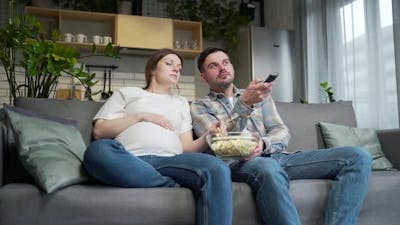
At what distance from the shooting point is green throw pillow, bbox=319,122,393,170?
2186 mm

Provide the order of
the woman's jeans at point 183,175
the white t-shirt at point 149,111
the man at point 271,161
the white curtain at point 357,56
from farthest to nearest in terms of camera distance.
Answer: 1. the white curtain at point 357,56
2. the white t-shirt at point 149,111
3. the man at point 271,161
4. the woman's jeans at point 183,175

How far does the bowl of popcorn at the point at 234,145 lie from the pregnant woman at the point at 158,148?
51 millimetres

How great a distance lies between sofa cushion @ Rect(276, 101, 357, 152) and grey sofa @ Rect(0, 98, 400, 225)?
18.5 inches

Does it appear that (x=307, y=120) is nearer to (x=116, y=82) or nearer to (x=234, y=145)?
(x=234, y=145)

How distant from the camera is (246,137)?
1.51 metres

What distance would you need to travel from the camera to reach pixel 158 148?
170 cm

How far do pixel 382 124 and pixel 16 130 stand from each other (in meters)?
2.74

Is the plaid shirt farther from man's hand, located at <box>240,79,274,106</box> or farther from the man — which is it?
man's hand, located at <box>240,79,274,106</box>

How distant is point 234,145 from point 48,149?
66 cm

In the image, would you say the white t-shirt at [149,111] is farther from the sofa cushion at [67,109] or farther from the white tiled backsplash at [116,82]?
the white tiled backsplash at [116,82]

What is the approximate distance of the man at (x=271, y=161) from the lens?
4.78 ft

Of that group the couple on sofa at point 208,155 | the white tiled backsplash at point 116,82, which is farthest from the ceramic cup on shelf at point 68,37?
the couple on sofa at point 208,155

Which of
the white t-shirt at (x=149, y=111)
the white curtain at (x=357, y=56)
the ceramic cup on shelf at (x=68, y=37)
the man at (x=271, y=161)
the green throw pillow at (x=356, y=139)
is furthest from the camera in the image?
the ceramic cup on shelf at (x=68, y=37)

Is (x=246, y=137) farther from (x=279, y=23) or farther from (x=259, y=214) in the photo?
(x=279, y=23)
